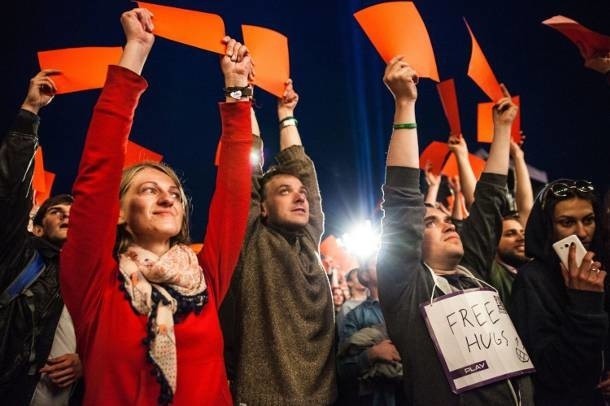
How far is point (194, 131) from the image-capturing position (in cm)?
1423

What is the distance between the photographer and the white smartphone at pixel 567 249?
7.29 ft

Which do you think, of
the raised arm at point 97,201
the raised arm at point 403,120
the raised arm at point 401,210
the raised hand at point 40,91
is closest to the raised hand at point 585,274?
the raised arm at point 401,210

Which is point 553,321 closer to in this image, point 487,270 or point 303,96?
point 487,270

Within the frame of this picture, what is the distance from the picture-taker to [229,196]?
195 cm

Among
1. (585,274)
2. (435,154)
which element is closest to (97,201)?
(585,274)

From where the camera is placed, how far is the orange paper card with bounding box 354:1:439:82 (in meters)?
2.51

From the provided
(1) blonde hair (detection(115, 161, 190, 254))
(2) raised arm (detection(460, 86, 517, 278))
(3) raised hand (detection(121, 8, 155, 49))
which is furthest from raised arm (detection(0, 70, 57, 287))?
(2) raised arm (detection(460, 86, 517, 278))

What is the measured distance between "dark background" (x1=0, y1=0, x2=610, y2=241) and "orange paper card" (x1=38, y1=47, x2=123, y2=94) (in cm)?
360

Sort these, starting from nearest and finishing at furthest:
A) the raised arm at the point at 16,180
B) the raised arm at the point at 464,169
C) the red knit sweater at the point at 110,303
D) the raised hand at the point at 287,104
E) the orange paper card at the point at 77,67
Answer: the red knit sweater at the point at 110,303 → the raised arm at the point at 16,180 → the orange paper card at the point at 77,67 → the raised hand at the point at 287,104 → the raised arm at the point at 464,169

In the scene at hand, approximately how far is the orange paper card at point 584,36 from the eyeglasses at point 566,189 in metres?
0.76

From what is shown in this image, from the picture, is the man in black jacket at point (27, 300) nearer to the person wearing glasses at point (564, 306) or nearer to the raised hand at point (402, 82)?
the raised hand at point (402, 82)

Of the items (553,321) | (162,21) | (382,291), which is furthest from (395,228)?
(162,21)

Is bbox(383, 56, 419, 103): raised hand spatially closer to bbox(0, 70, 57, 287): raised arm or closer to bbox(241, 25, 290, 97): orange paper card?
bbox(241, 25, 290, 97): orange paper card

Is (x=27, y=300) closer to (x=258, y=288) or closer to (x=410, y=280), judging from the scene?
(x=258, y=288)
